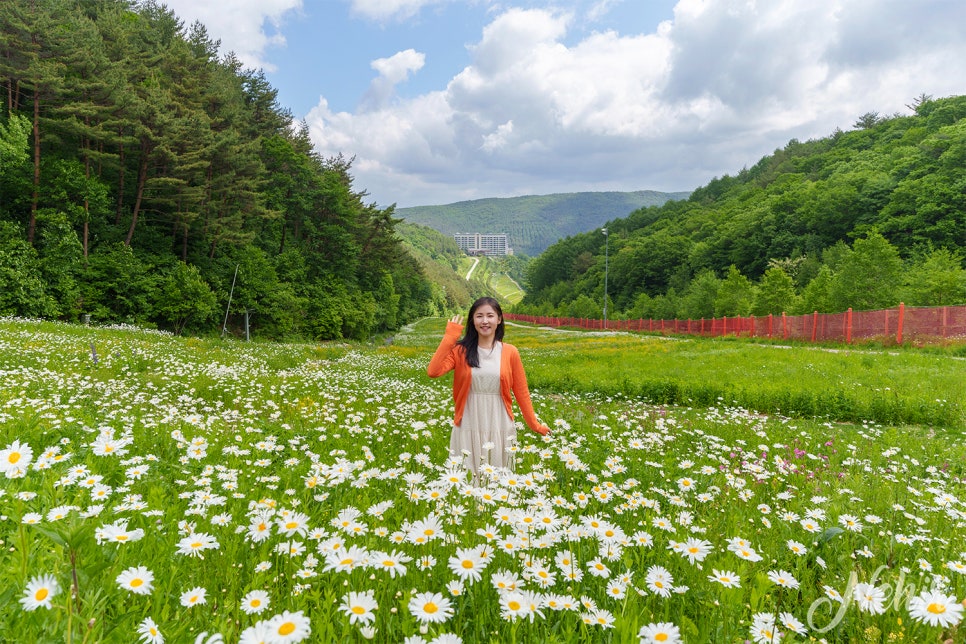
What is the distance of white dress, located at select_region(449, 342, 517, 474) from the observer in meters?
4.82

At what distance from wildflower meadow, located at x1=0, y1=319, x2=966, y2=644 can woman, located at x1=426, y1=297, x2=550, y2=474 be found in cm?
51

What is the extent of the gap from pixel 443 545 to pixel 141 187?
4582 centimetres

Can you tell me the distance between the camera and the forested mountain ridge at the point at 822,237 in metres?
34.2

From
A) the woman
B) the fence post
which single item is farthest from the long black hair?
the fence post

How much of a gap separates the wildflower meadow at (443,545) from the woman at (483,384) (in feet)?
1.68

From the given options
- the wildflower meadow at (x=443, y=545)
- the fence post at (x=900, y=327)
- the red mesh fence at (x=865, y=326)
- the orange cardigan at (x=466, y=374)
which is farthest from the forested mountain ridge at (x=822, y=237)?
the orange cardigan at (x=466, y=374)

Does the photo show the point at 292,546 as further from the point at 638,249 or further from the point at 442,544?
the point at 638,249

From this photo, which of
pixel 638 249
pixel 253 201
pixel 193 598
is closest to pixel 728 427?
pixel 193 598

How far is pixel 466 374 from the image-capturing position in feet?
16.2

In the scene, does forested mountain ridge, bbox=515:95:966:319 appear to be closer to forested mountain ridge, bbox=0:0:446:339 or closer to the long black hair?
the long black hair

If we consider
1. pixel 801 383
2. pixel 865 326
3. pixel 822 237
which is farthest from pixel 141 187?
pixel 822 237

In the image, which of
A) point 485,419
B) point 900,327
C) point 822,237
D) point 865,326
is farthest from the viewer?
point 822,237

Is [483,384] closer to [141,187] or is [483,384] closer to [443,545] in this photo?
[443,545]

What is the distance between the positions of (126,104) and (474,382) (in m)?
42.2
